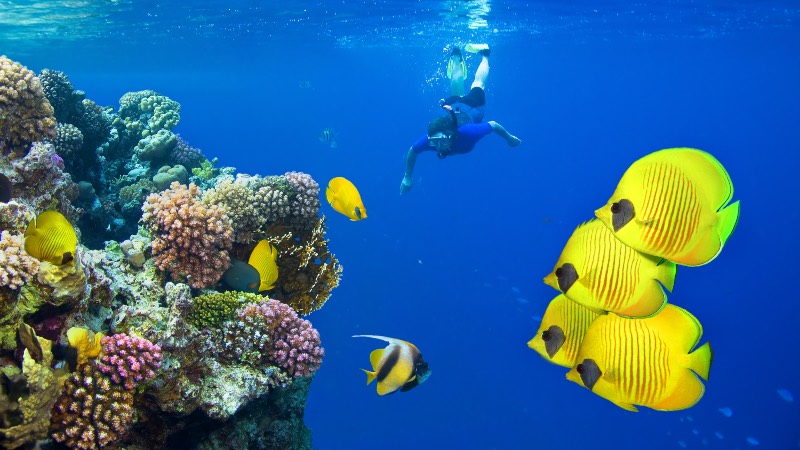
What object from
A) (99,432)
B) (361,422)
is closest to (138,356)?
(99,432)

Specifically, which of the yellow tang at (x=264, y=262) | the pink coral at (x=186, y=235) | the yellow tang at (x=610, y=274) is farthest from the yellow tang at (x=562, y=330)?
the pink coral at (x=186, y=235)

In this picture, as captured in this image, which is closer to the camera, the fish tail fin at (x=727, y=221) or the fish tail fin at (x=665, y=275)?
the fish tail fin at (x=727, y=221)

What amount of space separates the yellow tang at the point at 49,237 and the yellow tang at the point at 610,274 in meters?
3.28

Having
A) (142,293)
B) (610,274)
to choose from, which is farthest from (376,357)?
(610,274)

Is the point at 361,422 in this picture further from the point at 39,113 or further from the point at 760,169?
the point at 760,169

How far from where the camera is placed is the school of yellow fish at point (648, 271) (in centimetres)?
182

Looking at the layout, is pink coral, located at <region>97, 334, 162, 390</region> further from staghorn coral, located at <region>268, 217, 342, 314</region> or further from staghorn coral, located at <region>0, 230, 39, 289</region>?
staghorn coral, located at <region>268, 217, 342, 314</region>

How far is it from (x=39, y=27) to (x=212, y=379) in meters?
32.5

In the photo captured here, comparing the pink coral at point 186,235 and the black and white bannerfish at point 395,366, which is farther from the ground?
the pink coral at point 186,235

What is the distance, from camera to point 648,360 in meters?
2.12

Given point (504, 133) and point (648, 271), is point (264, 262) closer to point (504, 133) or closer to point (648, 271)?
point (648, 271)

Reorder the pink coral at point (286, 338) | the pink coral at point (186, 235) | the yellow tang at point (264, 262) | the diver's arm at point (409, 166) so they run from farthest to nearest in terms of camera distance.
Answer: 1. the diver's arm at point (409, 166)
2. the yellow tang at point (264, 262)
3. the pink coral at point (186, 235)
4. the pink coral at point (286, 338)

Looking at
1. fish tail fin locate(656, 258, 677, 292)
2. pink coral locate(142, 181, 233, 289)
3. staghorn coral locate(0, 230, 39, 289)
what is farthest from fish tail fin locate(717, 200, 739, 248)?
pink coral locate(142, 181, 233, 289)

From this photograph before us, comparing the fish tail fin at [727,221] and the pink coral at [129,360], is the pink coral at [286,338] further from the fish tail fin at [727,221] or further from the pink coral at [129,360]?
the fish tail fin at [727,221]
